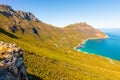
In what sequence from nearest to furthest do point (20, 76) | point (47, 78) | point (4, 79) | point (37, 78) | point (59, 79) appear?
point (4, 79) → point (20, 76) → point (37, 78) → point (47, 78) → point (59, 79)

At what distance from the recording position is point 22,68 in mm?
28750

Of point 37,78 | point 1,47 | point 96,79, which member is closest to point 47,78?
point 37,78

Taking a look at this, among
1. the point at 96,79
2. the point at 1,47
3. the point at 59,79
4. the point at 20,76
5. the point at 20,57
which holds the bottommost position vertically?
the point at 96,79

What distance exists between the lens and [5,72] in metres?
24.5

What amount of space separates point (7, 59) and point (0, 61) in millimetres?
1330

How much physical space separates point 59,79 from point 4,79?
26983mm

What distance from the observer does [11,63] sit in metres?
26.1

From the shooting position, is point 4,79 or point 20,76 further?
point 20,76

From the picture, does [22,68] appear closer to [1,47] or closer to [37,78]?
[1,47]

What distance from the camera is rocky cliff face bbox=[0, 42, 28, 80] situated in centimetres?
2467

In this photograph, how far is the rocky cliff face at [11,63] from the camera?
24.7 m

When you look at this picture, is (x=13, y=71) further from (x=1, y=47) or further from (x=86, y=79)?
(x=86, y=79)

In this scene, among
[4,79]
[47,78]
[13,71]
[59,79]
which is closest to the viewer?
[4,79]

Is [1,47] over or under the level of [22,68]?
over
